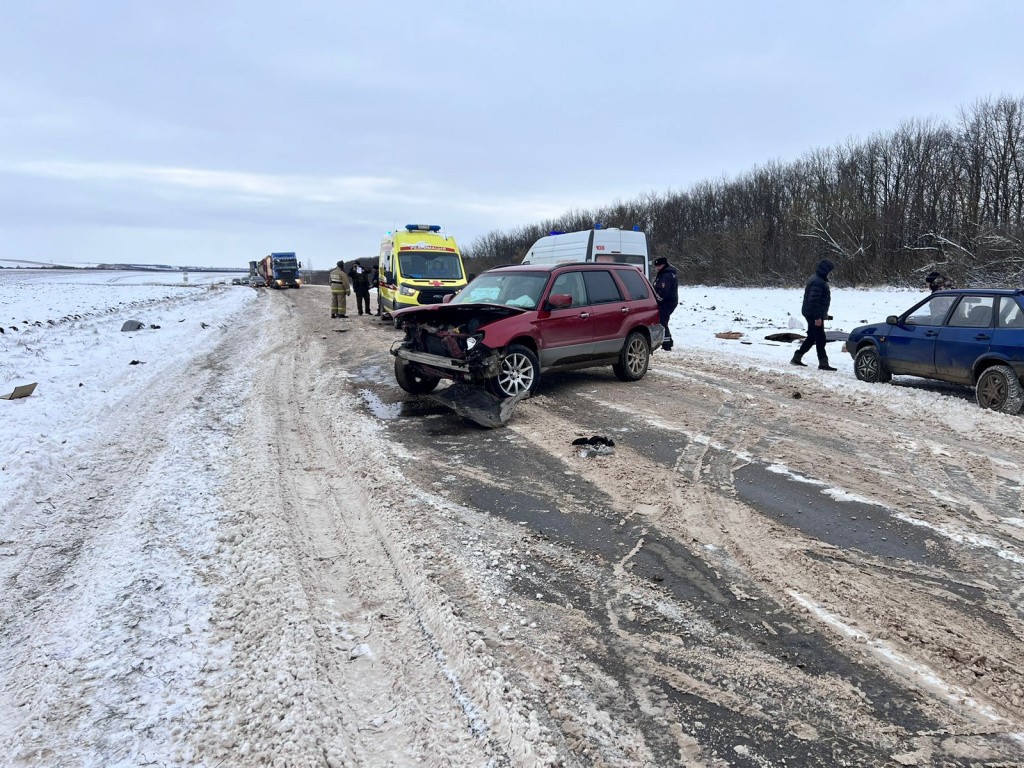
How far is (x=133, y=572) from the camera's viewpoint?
3469 millimetres

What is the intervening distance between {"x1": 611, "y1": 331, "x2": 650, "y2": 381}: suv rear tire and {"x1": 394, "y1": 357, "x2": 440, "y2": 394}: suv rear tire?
2805 mm

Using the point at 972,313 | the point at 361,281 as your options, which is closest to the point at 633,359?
the point at 972,313

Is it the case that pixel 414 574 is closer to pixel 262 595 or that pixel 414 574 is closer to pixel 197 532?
pixel 262 595

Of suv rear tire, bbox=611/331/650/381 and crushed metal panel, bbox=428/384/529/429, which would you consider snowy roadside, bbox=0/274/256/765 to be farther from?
suv rear tire, bbox=611/331/650/381

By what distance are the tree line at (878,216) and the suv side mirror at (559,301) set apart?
78.6ft

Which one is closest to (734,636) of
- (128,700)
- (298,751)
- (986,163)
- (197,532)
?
(298,751)

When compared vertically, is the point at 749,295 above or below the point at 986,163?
below

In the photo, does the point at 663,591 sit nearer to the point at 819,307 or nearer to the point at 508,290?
the point at 508,290

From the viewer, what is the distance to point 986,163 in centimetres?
3075

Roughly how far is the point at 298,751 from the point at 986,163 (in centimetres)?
3975

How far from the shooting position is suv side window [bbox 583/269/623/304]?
8.62 meters

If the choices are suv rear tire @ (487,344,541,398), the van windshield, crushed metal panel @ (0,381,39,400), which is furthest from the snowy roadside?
the van windshield

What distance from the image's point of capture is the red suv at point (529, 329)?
280 inches

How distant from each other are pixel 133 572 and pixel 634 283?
761 cm
